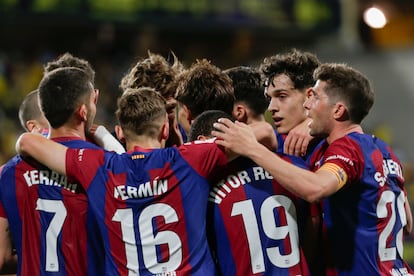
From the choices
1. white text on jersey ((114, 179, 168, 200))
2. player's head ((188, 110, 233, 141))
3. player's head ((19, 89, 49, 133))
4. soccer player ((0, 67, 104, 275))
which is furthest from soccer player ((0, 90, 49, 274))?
player's head ((188, 110, 233, 141))

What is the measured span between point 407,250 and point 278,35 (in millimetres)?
7350

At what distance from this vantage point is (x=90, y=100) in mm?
4801

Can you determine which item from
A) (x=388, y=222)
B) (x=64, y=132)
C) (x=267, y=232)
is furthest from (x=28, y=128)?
(x=388, y=222)

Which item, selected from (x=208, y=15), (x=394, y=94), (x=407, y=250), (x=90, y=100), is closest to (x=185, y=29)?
(x=208, y=15)

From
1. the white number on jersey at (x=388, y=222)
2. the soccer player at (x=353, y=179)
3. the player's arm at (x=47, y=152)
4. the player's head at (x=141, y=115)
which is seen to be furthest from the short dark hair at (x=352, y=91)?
the player's arm at (x=47, y=152)

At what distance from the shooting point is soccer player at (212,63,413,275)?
4.56 metres

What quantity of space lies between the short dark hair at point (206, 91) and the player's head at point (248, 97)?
14 centimetres

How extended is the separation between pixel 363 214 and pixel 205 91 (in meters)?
1.29

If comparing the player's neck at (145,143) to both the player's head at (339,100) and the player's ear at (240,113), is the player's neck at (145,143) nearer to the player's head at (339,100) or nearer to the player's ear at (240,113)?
the player's ear at (240,113)

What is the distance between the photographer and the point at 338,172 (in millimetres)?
4387

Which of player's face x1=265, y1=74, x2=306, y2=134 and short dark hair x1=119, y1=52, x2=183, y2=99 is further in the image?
short dark hair x1=119, y1=52, x2=183, y2=99

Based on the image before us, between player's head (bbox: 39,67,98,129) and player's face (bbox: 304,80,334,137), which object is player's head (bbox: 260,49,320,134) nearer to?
player's face (bbox: 304,80,334,137)

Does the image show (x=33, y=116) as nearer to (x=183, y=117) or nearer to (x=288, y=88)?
(x=183, y=117)

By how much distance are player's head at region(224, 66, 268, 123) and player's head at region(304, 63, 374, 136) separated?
0.63m
